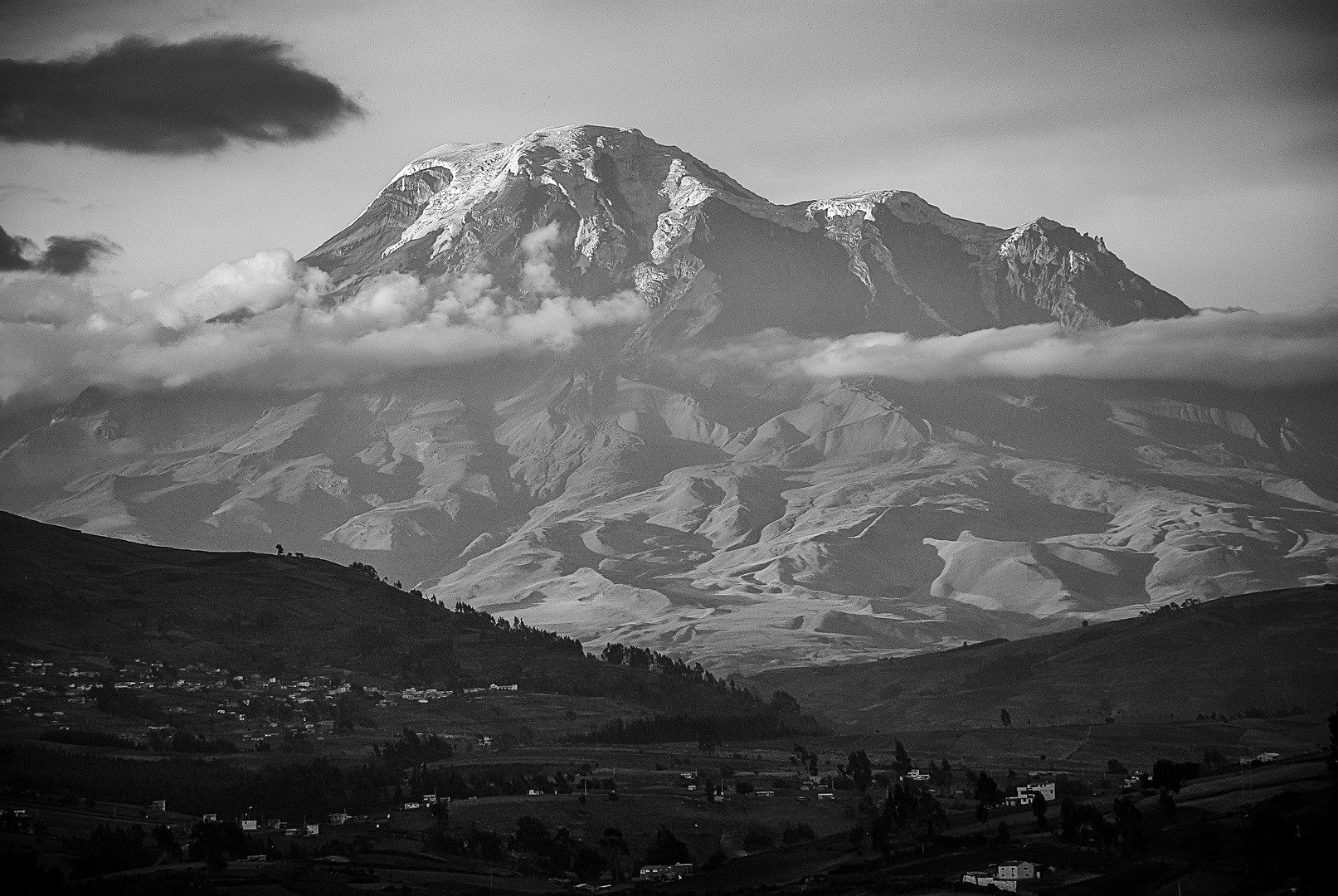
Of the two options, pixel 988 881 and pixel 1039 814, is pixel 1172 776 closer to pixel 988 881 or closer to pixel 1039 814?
pixel 1039 814

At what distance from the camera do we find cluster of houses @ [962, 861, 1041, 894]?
13125 centimetres

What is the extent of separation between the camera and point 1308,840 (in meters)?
123

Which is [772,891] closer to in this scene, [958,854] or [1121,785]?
[958,854]

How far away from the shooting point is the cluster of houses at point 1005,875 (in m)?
131

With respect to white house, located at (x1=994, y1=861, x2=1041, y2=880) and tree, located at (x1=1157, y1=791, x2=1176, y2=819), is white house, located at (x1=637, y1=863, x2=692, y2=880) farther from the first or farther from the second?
tree, located at (x1=1157, y1=791, x2=1176, y2=819)

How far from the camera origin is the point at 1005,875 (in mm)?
132625

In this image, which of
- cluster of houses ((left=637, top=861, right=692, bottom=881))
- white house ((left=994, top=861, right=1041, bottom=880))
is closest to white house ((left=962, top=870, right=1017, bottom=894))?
white house ((left=994, top=861, right=1041, bottom=880))

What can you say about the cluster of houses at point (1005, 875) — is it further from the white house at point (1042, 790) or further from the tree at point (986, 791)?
the white house at point (1042, 790)

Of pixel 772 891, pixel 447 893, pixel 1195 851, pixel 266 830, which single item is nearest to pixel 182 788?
pixel 266 830

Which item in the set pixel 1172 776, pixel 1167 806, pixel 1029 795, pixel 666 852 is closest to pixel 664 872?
pixel 666 852

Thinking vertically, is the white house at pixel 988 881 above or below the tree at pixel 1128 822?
below

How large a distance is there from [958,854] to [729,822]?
1765 inches

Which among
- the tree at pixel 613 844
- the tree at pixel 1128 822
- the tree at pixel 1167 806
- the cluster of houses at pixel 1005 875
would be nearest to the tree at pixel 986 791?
the tree at pixel 1128 822

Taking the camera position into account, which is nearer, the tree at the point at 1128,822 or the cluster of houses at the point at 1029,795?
the tree at the point at 1128,822
